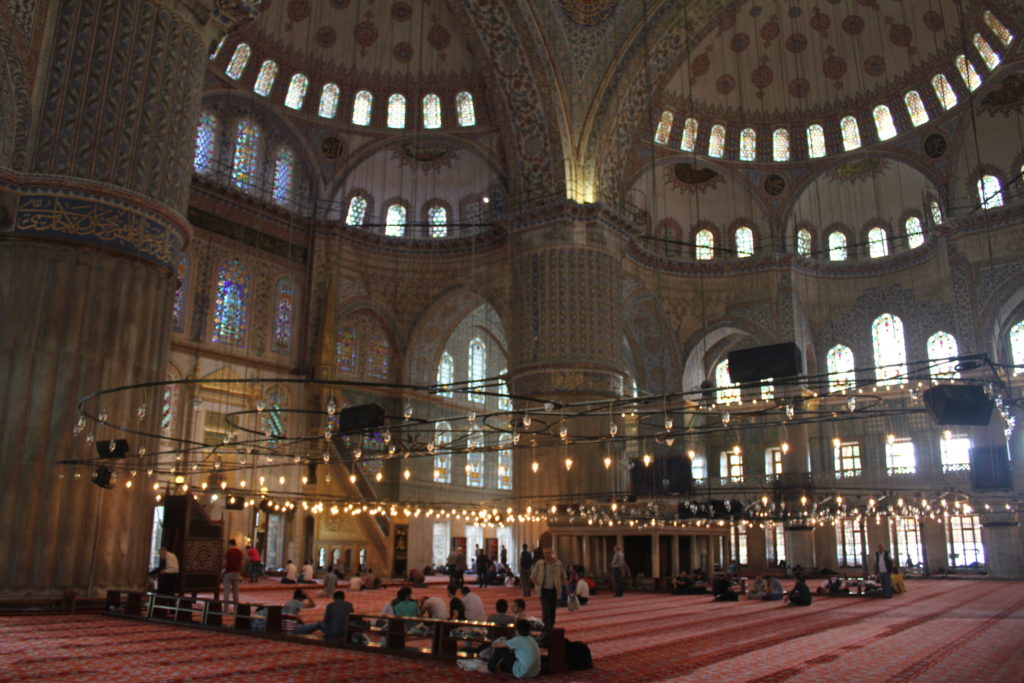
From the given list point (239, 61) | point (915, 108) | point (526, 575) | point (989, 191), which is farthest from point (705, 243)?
point (239, 61)

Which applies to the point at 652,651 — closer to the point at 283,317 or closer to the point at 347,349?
the point at 283,317

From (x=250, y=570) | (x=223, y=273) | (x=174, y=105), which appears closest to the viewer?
(x=174, y=105)

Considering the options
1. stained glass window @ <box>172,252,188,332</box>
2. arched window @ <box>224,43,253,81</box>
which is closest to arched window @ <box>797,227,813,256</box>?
arched window @ <box>224,43,253,81</box>

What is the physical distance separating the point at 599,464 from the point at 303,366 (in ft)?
25.1

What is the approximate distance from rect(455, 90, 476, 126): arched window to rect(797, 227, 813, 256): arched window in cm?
1029

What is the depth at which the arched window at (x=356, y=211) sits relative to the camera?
23141 millimetres

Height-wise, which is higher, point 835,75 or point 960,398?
point 835,75

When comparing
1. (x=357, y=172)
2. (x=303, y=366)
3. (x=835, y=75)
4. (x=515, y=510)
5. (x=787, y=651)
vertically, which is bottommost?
(x=787, y=651)

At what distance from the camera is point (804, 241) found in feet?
84.7

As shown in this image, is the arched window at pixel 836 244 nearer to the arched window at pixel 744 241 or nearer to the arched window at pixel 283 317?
the arched window at pixel 744 241

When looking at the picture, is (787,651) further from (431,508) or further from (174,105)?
(431,508)

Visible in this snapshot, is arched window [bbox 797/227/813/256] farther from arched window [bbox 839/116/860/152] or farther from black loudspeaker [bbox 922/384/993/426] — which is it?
black loudspeaker [bbox 922/384/993/426]

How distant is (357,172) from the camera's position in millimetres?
23281

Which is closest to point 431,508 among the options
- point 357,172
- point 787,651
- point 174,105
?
point 357,172
